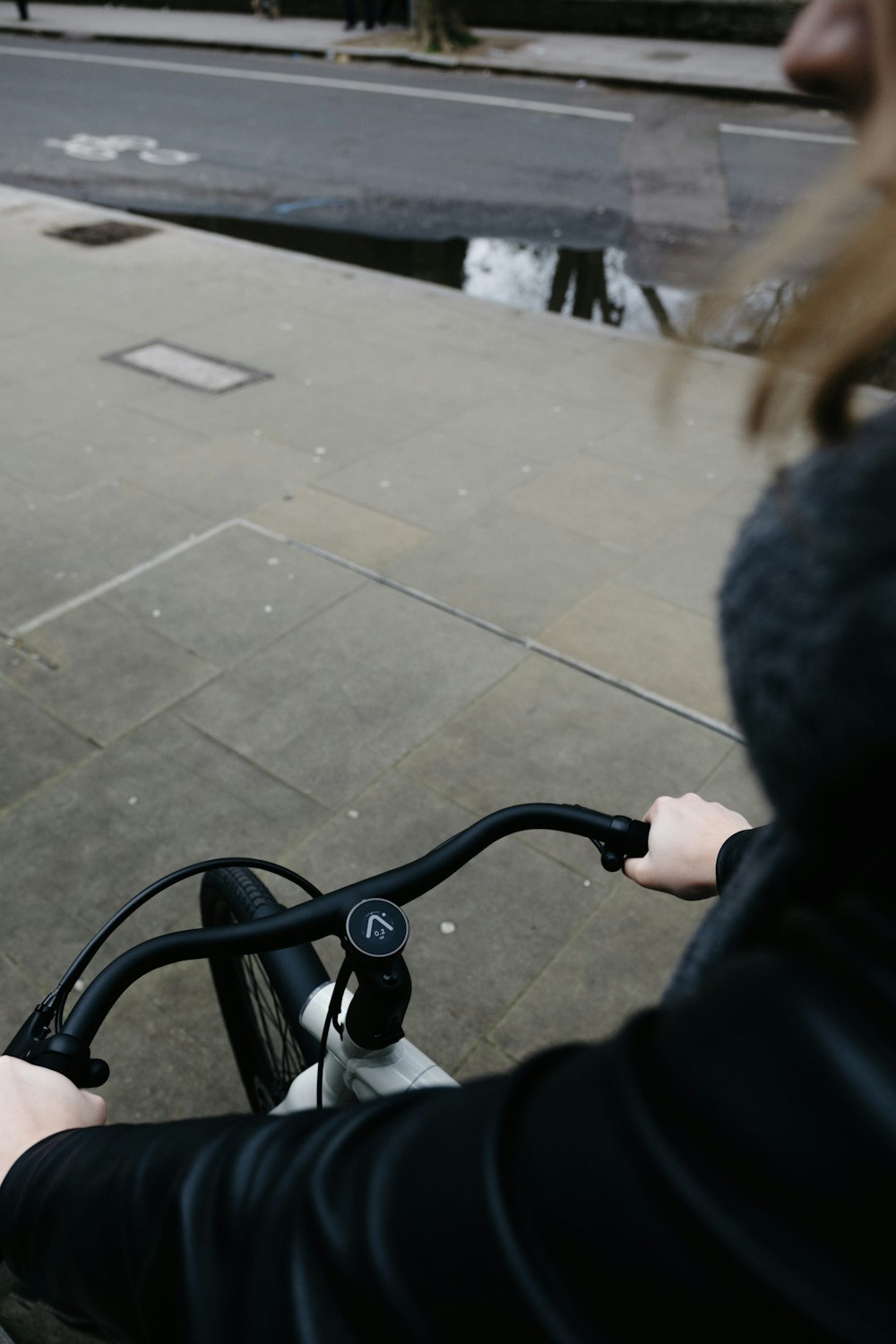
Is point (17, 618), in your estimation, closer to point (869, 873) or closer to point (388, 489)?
point (388, 489)

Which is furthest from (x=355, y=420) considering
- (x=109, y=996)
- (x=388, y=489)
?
(x=109, y=996)

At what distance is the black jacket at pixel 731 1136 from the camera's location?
21.2 inches

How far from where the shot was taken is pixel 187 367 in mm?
7211

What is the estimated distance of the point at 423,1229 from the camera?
0.65 meters

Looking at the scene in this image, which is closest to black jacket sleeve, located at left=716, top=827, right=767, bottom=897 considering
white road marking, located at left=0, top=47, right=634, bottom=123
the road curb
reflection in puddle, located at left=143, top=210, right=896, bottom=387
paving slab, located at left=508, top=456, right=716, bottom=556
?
paving slab, located at left=508, top=456, right=716, bottom=556

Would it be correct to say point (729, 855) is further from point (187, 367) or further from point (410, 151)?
point (410, 151)

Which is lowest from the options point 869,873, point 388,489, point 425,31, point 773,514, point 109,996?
point 388,489

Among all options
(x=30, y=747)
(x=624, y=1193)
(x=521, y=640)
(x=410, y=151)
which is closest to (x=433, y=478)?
(x=521, y=640)

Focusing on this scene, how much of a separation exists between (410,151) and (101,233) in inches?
221

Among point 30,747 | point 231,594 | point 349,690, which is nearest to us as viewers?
point 30,747

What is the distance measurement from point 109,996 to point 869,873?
118 centimetres

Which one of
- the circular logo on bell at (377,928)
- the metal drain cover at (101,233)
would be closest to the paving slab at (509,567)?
the circular logo on bell at (377,928)

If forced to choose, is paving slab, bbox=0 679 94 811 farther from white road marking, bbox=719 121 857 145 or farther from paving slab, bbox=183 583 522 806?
white road marking, bbox=719 121 857 145

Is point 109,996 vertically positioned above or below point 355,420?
above
